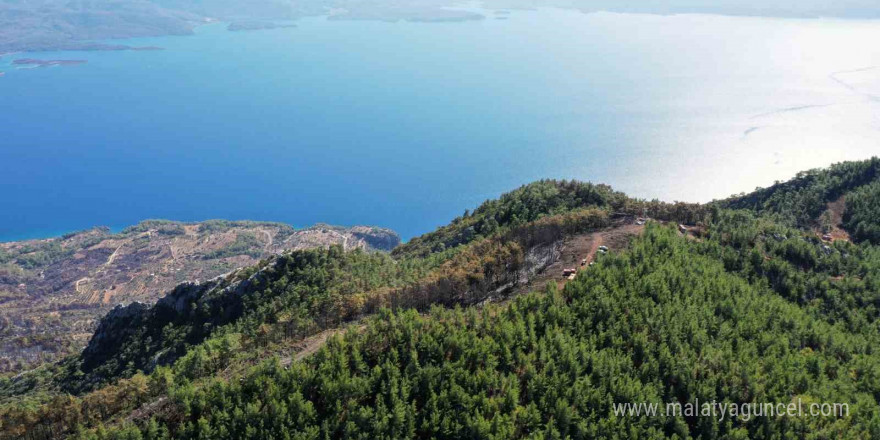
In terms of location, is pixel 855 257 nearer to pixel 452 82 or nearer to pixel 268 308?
pixel 268 308

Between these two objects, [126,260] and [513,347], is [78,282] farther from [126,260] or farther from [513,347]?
[513,347]

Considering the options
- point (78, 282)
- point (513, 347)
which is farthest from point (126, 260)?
point (513, 347)

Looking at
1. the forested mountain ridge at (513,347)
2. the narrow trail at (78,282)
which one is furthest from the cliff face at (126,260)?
the forested mountain ridge at (513,347)

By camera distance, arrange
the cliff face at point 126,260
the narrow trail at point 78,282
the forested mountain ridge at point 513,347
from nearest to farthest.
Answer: the forested mountain ridge at point 513,347 → the cliff face at point 126,260 → the narrow trail at point 78,282

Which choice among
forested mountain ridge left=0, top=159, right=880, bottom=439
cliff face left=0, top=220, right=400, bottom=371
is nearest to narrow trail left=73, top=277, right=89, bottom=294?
cliff face left=0, top=220, right=400, bottom=371

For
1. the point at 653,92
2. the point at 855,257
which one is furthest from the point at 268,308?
the point at 653,92

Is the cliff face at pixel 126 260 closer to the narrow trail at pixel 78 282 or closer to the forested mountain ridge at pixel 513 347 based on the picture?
the narrow trail at pixel 78 282
